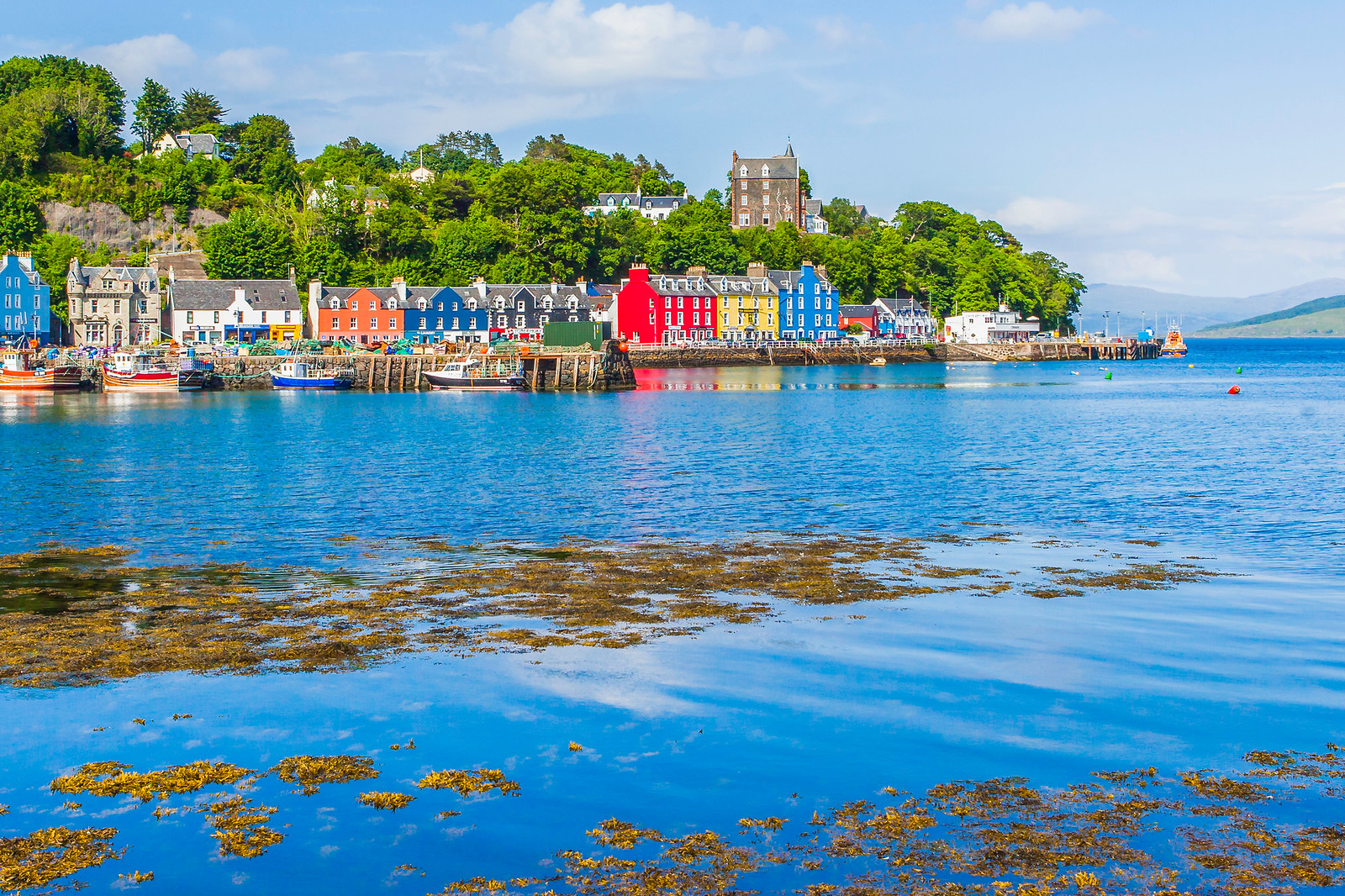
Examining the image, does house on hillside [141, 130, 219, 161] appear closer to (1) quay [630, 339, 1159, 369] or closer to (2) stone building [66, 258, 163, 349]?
(2) stone building [66, 258, 163, 349]

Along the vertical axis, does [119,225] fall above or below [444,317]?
above

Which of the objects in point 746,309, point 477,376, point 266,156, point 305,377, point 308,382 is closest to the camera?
point 308,382

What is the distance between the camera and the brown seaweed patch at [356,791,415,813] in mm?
9742

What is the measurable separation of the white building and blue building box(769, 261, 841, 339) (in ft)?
89.8

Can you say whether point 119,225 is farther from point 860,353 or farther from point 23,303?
point 860,353

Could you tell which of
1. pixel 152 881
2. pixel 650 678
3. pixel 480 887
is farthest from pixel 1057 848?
pixel 152 881

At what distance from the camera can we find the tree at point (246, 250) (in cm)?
12350

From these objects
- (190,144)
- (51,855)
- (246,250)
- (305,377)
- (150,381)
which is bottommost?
(51,855)

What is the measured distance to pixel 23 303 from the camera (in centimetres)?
11281

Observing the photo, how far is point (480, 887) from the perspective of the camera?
27.3 feet

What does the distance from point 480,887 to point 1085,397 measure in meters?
85.2

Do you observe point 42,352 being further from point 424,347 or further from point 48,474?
point 48,474

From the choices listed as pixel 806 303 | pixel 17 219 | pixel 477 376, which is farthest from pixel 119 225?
pixel 806 303

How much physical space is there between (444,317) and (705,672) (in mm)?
114188
